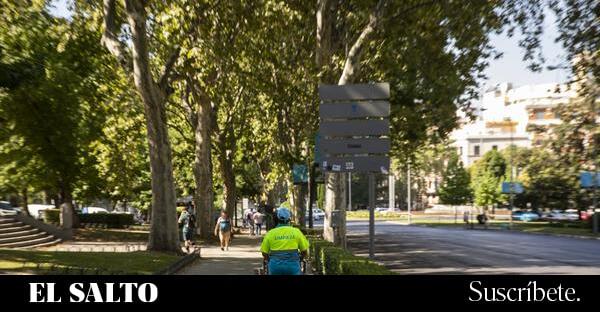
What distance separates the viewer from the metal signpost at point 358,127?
52.0 ft

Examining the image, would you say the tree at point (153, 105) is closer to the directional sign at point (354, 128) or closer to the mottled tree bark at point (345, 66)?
the mottled tree bark at point (345, 66)

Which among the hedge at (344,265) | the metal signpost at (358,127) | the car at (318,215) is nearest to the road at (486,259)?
the metal signpost at (358,127)

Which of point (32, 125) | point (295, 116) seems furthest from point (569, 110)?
point (32, 125)

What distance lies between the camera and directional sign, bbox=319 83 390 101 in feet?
52.2

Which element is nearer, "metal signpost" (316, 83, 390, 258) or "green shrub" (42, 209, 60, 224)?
"metal signpost" (316, 83, 390, 258)

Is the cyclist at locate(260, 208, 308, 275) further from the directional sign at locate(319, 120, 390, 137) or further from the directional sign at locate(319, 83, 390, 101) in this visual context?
the directional sign at locate(319, 83, 390, 101)

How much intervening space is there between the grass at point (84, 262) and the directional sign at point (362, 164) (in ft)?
15.9

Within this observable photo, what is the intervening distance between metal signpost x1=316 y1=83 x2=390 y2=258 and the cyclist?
7.24 meters

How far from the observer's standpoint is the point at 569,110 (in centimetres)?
5019

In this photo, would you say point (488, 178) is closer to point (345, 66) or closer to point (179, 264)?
point (345, 66)

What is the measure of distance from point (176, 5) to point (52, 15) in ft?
22.5

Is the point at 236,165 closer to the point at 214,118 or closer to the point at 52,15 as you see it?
the point at 214,118

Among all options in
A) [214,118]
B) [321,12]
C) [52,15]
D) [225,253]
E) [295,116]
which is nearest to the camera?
[52,15]
